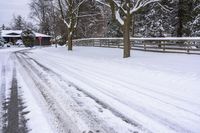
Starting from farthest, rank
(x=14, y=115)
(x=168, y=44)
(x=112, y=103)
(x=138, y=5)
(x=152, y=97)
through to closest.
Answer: (x=168, y=44) → (x=138, y=5) → (x=152, y=97) → (x=112, y=103) → (x=14, y=115)

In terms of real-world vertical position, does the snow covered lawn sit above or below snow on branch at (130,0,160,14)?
below

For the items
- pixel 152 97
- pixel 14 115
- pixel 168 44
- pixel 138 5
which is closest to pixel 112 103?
pixel 152 97

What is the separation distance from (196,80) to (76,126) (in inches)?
264

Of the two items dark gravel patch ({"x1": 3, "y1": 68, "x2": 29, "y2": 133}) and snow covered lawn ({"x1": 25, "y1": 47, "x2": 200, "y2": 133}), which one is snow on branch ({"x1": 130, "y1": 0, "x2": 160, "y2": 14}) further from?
dark gravel patch ({"x1": 3, "y1": 68, "x2": 29, "y2": 133})

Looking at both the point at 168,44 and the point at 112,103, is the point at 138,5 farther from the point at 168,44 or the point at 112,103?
the point at 112,103

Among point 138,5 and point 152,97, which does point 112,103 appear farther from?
point 138,5

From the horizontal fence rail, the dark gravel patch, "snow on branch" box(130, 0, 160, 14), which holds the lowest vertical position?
the dark gravel patch

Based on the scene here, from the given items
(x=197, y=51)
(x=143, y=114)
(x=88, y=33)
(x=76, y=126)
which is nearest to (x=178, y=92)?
(x=143, y=114)

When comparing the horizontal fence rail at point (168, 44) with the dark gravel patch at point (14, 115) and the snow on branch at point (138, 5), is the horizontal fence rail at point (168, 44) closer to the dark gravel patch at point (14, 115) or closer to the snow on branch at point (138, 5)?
the snow on branch at point (138, 5)

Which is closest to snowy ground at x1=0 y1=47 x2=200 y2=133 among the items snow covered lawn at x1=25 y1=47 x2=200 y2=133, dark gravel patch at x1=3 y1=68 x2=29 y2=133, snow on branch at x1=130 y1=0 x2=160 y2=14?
snow covered lawn at x1=25 y1=47 x2=200 y2=133

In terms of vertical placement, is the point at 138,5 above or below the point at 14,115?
above

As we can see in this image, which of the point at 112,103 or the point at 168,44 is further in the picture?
the point at 168,44

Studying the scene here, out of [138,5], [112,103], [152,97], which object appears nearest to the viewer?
[112,103]

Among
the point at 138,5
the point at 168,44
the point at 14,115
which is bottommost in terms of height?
the point at 14,115
